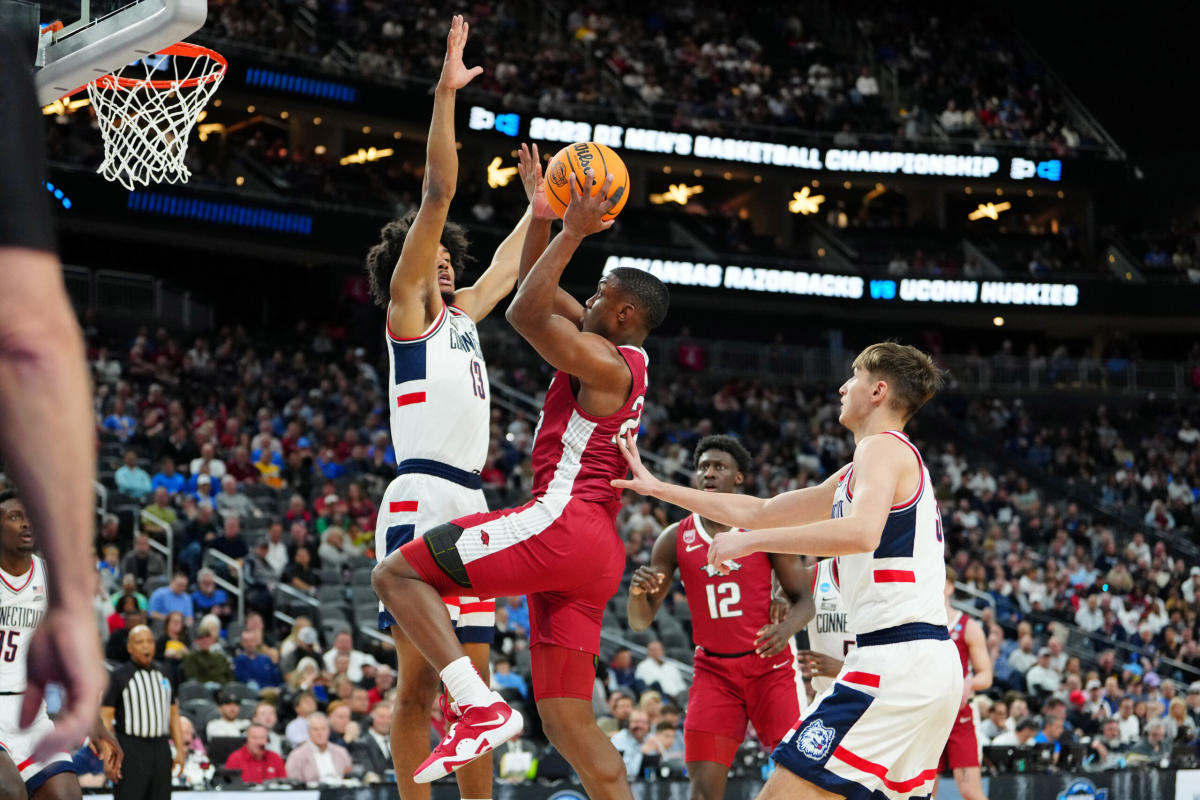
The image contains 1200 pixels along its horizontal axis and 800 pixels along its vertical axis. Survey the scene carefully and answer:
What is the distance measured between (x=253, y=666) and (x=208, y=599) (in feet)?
4.40

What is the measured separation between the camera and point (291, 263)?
30.6 meters

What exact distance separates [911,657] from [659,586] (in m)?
2.13

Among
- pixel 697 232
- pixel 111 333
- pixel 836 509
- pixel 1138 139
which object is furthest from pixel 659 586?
pixel 1138 139

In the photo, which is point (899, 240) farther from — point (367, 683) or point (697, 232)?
point (367, 683)

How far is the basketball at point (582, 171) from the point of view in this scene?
5.70m

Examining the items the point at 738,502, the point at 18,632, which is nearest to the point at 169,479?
the point at 18,632

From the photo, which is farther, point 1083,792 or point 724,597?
point 1083,792

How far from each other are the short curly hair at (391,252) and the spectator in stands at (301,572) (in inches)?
364

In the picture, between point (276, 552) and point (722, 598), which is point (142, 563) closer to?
point (276, 552)

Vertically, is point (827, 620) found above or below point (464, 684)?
below

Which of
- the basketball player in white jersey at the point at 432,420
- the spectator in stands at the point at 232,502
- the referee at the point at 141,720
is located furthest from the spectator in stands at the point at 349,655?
the basketball player in white jersey at the point at 432,420

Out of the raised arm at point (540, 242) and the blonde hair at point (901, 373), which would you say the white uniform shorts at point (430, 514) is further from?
the blonde hair at point (901, 373)

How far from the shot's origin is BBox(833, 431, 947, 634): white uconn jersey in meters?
5.47

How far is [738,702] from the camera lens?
26.0ft
